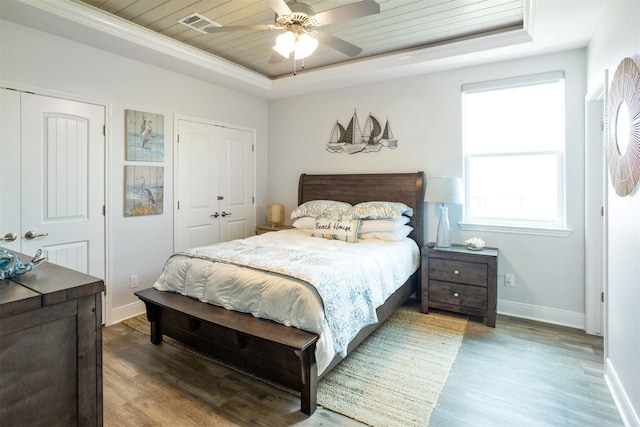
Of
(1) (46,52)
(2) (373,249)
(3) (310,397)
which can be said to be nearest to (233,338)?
(3) (310,397)

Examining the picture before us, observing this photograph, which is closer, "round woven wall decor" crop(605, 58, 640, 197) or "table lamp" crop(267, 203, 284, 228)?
"round woven wall decor" crop(605, 58, 640, 197)

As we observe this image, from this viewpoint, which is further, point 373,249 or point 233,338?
point 373,249

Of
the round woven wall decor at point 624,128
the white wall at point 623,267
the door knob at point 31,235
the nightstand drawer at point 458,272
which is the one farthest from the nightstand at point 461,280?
the door knob at point 31,235

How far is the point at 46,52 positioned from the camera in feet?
9.52

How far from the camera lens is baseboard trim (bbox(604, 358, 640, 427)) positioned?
1.86 m

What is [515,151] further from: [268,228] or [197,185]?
[197,185]

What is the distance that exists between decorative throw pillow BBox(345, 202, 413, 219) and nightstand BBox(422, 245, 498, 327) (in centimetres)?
48

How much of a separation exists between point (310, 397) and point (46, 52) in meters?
3.41

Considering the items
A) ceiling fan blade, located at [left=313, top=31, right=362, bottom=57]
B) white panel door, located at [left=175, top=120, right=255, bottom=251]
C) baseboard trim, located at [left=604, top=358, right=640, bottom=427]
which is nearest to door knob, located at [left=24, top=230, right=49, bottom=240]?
white panel door, located at [left=175, top=120, right=255, bottom=251]

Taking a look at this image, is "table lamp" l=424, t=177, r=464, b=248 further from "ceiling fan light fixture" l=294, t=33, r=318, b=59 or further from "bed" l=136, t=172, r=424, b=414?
"ceiling fan light fixture" l=294, t=33, r=318, b=59

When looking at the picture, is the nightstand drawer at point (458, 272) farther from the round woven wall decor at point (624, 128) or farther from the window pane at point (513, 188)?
the round woven wall decor at point (624, 128)

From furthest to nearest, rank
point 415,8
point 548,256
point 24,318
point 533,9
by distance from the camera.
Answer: point 548,256 → point 415,8 → point 533,9 → point 24,318

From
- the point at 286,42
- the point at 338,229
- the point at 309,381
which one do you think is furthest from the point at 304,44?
the point at 309,381

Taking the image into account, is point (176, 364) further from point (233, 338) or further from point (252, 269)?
point (252, 269)
